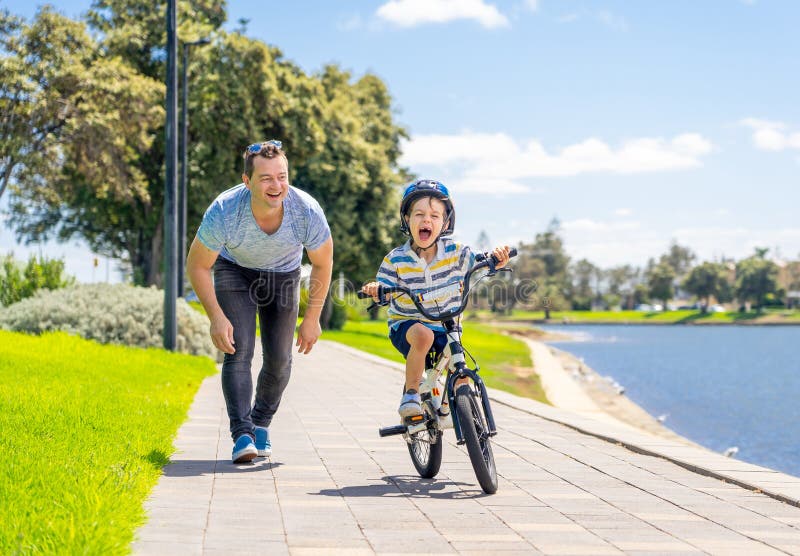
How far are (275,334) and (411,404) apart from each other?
117cm

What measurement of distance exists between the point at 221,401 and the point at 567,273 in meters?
159

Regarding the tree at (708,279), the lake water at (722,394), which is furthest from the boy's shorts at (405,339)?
the tree at (708,279)

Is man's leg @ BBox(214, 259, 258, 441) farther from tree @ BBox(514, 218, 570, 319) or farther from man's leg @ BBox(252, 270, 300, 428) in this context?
tree @ BBox(514, 218, 570, 319)

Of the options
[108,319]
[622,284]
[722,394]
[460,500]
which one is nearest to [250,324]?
[460,500]

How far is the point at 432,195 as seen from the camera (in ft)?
19.4

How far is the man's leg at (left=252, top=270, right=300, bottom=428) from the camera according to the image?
659cm

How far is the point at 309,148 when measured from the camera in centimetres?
3225

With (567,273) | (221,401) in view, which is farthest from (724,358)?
(567,273)

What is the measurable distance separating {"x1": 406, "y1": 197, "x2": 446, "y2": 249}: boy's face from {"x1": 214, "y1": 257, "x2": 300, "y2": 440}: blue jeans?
3.59 ft

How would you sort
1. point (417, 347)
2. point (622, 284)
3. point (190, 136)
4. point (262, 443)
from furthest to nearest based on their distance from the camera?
point (622, 284)
point (190, 136)
point (262, 443)
point (417, 347)

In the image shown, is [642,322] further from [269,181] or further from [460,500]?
[460,500]

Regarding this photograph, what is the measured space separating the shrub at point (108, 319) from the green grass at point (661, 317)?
119566 millimetres

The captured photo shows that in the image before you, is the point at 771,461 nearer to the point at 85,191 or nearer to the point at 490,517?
the point at 490,517

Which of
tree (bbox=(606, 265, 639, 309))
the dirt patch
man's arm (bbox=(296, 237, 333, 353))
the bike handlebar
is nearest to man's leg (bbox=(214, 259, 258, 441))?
man's arm (bbox=(296, 237, 333, 353))
